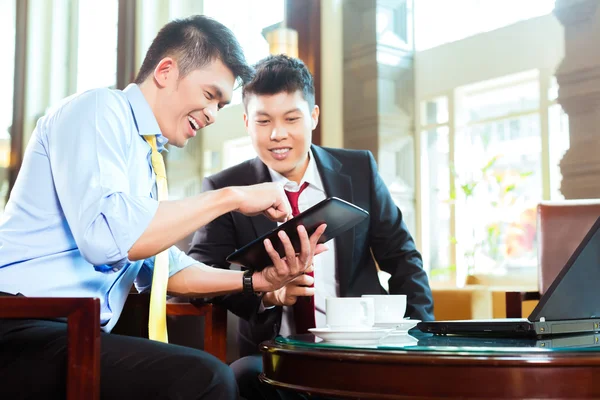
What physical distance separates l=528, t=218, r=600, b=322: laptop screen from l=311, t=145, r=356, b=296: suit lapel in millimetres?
1055

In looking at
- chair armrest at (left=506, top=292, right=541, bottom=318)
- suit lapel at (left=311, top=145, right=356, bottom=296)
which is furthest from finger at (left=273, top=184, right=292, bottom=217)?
chair armrest at (left=506, top=292, right=541, bottom=318)

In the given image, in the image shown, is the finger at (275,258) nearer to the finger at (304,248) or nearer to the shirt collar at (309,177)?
the finger at (304,248)

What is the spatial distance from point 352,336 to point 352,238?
1148 millimetres

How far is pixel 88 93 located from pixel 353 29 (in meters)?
3.76

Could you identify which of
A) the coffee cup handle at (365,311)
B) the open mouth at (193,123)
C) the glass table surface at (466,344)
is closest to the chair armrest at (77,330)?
the glass table surface at (466,344)

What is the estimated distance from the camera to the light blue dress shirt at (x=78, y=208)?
1247mm

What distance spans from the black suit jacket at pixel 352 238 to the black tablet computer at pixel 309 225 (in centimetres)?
46

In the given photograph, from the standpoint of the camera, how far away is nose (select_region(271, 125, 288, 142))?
2250mm

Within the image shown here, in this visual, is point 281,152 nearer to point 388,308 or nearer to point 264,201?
point 264,201

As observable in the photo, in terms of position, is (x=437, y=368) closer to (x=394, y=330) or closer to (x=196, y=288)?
(x=394, y=330)

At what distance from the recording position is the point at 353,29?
495cm

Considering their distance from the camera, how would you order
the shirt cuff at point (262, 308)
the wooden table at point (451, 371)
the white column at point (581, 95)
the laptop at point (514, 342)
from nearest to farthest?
the wooden table at point (451, 371) < the laptop at point (514, 342) < the shirt cuff at point (262, 308) < the white column at point (581, 95)

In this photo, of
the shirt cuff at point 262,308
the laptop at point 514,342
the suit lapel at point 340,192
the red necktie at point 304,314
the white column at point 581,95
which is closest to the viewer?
the laptop at point 514,342

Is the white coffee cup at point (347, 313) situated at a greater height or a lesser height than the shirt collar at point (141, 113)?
lesser
